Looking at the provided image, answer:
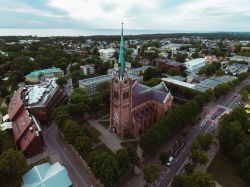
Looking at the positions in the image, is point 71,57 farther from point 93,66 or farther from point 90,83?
point 90,83

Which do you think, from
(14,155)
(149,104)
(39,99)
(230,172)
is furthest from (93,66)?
(230,172)

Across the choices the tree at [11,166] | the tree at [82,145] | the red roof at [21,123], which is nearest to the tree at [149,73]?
the red roof at [21,123]

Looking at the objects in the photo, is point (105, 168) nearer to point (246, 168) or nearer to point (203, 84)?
point (246, 168)

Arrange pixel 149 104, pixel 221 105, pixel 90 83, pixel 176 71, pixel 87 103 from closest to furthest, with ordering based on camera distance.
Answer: pixel 149 104 < pixel 87 103 < pixel 221 105 < pixel 90 83 < pixel 176 71

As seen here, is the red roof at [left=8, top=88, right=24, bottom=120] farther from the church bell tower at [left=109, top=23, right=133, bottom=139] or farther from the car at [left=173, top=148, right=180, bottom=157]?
the car at [left=173, top=148, right=180, bottom=157]

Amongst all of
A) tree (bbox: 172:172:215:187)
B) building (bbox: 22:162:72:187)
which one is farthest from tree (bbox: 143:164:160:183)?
building (bbox: 22:162:72:187)

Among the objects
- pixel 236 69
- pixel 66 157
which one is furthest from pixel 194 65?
pixel 66 157
